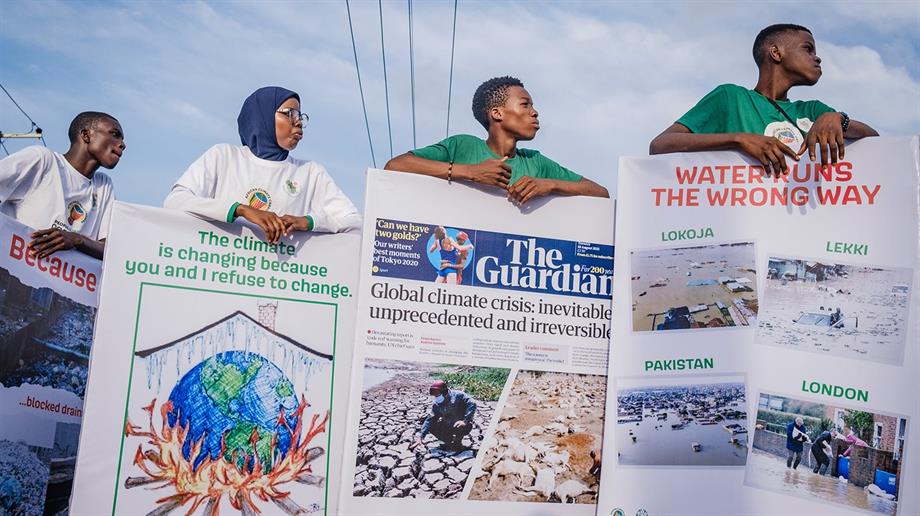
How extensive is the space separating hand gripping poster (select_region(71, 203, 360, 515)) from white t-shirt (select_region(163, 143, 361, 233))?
101mm

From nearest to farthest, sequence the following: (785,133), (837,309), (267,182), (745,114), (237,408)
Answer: (837,309) → (237,408) → (785,133) → (745,114) → (267,182)

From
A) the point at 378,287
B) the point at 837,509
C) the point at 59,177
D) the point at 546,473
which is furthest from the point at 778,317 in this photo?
the point at 59,177

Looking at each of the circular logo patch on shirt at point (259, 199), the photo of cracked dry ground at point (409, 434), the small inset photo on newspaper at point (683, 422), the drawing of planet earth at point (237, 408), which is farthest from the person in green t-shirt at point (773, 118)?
the drawing of planet earth at point (237, 408)

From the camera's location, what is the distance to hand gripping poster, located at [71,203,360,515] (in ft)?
11.4

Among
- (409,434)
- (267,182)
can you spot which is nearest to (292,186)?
(267,182)

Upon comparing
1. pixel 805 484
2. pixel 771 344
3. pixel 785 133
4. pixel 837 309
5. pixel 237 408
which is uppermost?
pixel 785 133

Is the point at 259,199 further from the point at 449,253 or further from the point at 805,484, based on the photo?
the point at 805,484

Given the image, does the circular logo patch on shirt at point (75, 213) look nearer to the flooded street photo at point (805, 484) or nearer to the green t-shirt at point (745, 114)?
the green t-shirt at point (745, 114)

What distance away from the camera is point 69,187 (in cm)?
465

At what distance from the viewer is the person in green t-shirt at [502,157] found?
3.87m

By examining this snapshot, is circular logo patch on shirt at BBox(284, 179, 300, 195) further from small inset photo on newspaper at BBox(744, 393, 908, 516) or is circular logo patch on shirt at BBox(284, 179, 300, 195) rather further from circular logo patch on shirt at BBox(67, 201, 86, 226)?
small inset photo on newspaper at BBox(744, 393, 908, 516)

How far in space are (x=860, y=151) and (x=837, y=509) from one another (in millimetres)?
1354

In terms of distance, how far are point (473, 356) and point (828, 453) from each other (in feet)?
4.47

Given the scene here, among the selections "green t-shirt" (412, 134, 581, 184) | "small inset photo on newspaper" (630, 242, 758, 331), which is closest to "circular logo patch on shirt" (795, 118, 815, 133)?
"small inset photo on newspaper" (630, 242, 758, 331)
